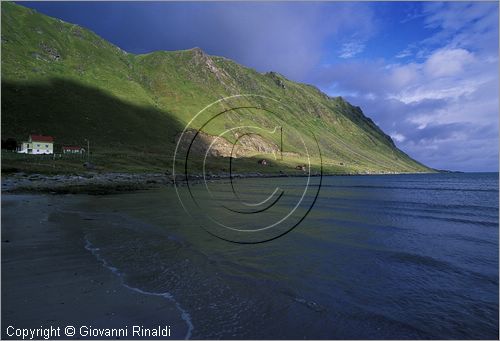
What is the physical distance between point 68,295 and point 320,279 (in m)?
11.0

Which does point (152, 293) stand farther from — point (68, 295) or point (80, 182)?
point (80, 182)

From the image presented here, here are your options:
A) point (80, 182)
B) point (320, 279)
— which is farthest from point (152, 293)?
point (80, 182)

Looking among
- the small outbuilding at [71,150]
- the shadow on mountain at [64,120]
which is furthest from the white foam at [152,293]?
the shadow on mountain at [64,120]

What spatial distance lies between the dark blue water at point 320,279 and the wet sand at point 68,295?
0.95m

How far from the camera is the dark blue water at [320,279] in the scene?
38.9 ft

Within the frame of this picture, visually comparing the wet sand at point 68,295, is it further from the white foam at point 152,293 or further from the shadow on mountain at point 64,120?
the shadow on mountain at point 64,120

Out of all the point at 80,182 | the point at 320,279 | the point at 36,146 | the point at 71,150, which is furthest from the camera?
the point at 71,150

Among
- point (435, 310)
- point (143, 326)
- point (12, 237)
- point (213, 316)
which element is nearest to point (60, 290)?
point (143, 326)

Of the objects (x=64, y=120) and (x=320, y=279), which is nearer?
(x=320, y=279)

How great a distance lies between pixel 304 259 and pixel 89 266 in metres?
11.9

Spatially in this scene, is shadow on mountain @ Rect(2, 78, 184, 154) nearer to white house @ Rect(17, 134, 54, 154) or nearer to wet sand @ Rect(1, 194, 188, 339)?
white house @ Rect(17, 134, 54, 154)

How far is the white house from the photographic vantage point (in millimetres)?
119812

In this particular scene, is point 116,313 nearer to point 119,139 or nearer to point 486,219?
point 486,219

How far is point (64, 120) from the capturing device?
171375mm
